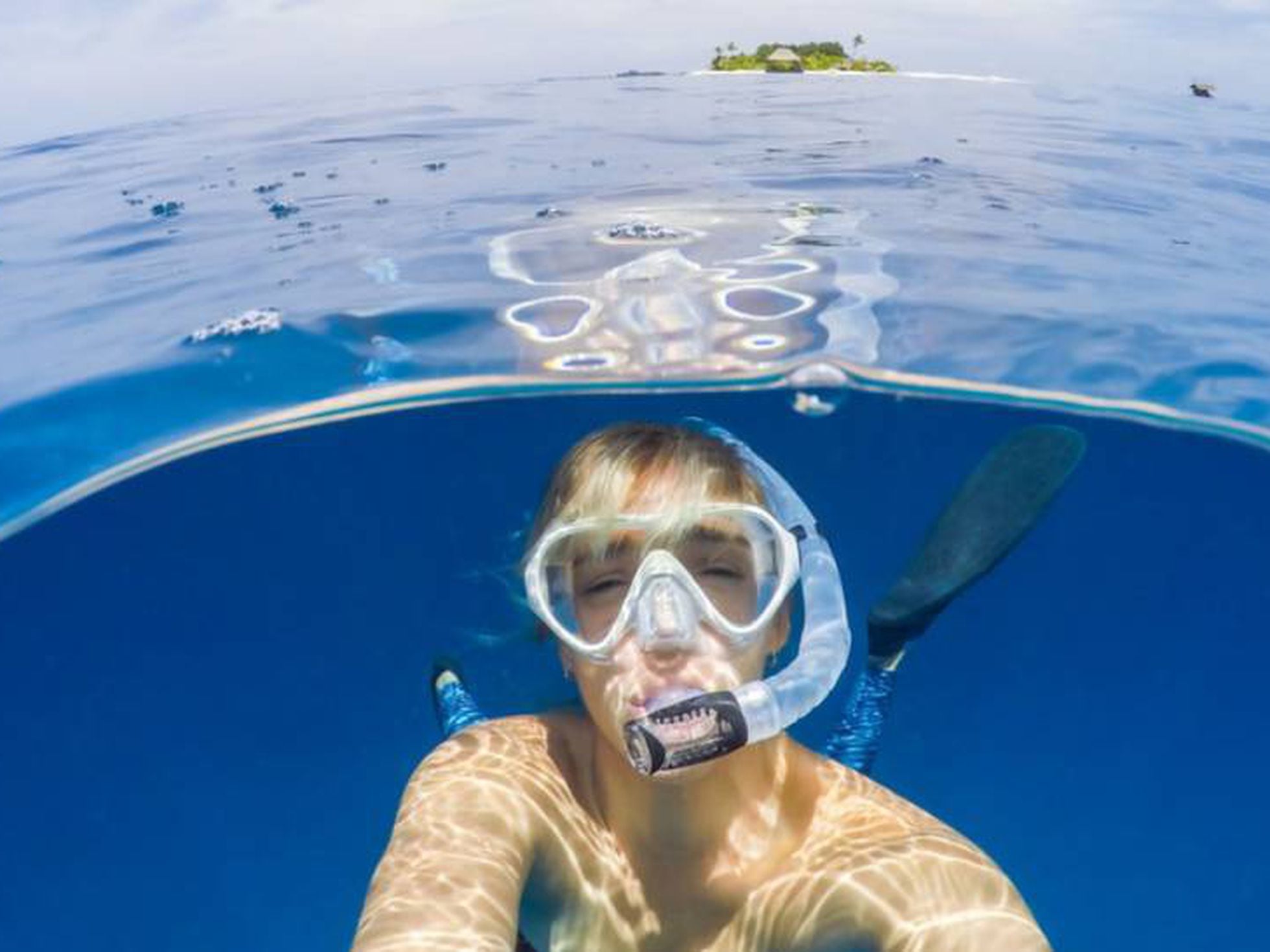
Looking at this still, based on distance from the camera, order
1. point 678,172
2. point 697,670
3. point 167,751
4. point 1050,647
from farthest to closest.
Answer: point 678,172 → point 1050,647 → point 167,751 → point 697,670

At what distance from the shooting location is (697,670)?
2.99m

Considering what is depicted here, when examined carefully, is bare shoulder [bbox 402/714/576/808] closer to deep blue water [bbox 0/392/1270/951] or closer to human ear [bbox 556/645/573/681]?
human ear [bbox 556/645/573/681]

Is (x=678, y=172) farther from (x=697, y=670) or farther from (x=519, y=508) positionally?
(x=697, y=670)

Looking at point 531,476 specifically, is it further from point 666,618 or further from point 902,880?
point 902,880

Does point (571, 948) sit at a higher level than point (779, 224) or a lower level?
lower

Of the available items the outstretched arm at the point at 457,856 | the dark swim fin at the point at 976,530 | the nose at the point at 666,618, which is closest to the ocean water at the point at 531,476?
the dark swim fin at the point at 976,530

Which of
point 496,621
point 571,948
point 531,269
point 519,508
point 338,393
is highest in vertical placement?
point 531,269

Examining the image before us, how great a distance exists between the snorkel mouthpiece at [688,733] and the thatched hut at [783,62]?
30374 mm

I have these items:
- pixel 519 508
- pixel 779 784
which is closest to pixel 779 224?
pixel 519 508

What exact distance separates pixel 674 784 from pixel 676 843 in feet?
0.77

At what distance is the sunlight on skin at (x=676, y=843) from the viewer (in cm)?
297

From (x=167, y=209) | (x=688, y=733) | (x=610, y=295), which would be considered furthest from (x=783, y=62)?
(x=688, y=733)

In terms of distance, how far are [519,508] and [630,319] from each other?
2.32 meters

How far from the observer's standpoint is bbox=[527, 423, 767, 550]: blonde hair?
3375mm
